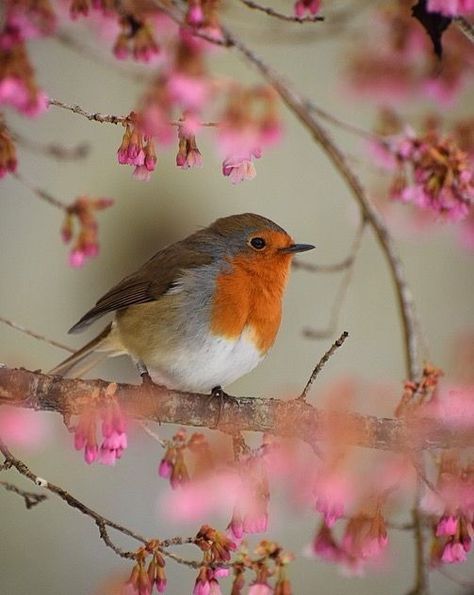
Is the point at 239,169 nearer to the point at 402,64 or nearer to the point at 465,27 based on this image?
the point at 465,27

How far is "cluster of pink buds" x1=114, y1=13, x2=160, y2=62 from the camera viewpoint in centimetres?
86

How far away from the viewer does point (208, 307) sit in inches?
42.9

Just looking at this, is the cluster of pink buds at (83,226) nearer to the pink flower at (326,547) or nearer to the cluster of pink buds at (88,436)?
the cluster of pink buds at (88,436)

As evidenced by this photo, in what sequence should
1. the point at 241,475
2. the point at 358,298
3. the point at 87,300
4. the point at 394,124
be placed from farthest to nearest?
the point at 358,298
the point at 87,300
the point at 394,124
the point at 241,475

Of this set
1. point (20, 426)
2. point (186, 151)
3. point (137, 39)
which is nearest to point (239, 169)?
point (186, 151)

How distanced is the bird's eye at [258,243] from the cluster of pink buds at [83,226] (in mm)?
196

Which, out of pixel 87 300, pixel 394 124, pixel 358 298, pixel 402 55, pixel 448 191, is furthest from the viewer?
pixel 358 298

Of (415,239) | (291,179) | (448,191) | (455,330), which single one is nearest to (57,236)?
(291,179)

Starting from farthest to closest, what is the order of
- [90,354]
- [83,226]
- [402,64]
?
[402,64]
[90,354]
[83,226]

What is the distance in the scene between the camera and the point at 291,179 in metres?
1.45

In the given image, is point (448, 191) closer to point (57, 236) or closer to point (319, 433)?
point (319, 433)

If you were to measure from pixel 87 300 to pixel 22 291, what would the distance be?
0.16 meters

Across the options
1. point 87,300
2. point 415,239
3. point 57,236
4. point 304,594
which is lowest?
point 304,594

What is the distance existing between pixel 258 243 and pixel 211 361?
0.14m
